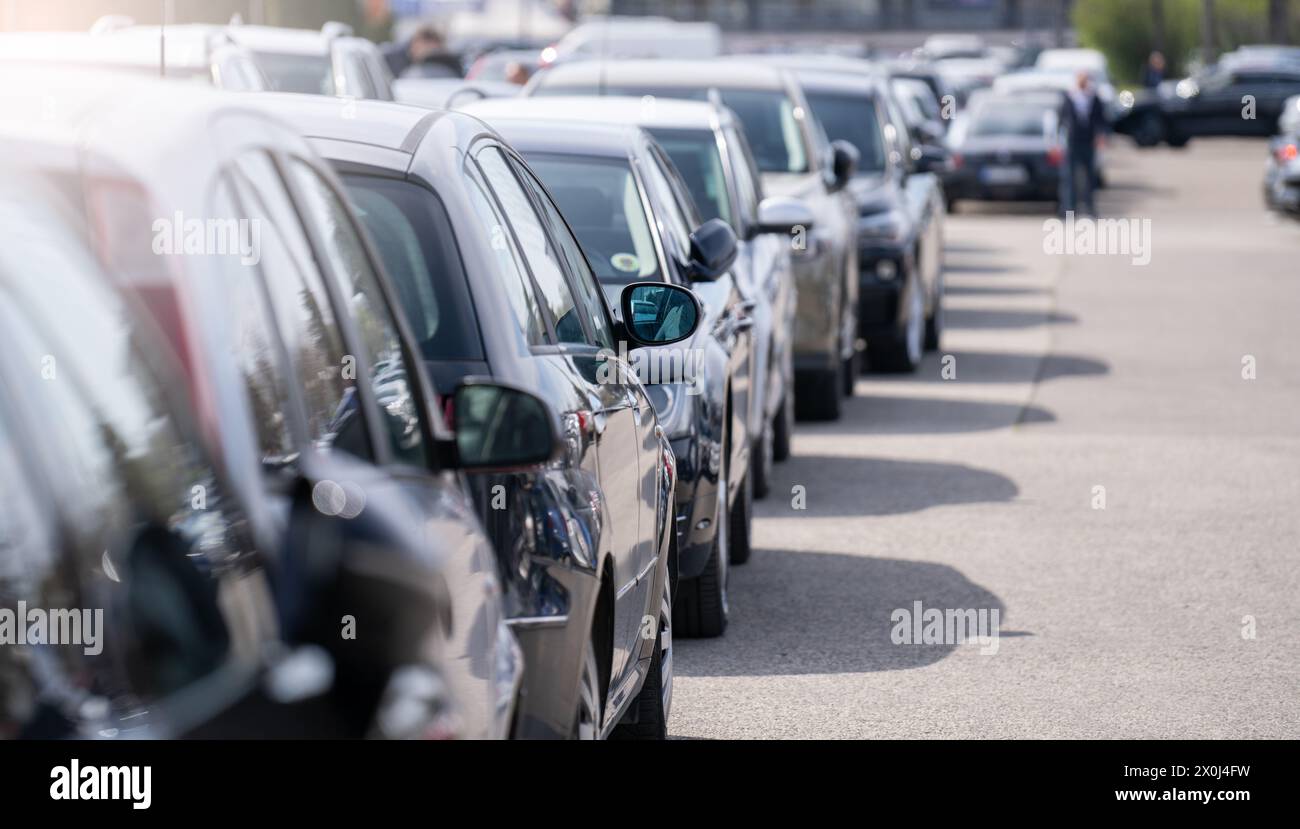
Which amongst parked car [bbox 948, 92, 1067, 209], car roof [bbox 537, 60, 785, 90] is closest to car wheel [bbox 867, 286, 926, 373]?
car roof [bbox 537, 60, 785, 90]

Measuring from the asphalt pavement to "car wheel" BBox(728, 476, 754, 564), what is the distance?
90 millimetres

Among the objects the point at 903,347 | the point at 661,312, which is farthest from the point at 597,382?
the point at 903,347

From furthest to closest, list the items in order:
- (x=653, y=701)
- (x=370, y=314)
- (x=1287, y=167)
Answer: (x=1287, y=167) → (x=653, y=701) → (x=370, y=314)

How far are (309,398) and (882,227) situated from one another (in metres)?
12.3

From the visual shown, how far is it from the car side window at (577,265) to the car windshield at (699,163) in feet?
17.0

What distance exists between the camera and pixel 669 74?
12789 mm

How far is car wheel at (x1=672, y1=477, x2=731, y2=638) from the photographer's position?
24.5ft

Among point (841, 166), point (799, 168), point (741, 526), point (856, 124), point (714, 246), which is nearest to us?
point (714, 246)

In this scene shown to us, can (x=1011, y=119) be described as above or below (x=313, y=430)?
below

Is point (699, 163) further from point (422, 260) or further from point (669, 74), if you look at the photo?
point (422, 260)

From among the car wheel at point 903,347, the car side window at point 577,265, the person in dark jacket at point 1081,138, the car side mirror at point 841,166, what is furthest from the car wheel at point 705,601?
the person in dark jacket at point 1081,138

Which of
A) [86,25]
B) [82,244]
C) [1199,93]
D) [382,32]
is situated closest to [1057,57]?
[1199,93]

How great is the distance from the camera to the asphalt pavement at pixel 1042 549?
21.7 feet

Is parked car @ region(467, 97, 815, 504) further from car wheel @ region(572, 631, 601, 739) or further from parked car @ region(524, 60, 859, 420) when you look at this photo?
car wheel @ region(572, 631, 601, 739)
